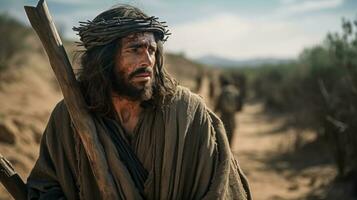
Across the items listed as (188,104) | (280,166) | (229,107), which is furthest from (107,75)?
(280,166)

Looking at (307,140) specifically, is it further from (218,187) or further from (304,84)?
(218,187)

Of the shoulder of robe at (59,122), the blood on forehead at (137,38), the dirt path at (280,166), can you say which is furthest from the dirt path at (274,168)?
the blood on forehead at (137,38)

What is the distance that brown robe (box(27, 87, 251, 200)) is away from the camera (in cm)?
233

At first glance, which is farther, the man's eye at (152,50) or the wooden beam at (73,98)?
the man's eye at (152,50)

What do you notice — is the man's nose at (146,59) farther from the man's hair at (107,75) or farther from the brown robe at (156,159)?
the brown robe at (156,159)

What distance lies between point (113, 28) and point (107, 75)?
0.27m

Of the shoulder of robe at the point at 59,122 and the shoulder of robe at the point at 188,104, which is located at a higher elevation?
the shoulder of robe at the point at 59,122

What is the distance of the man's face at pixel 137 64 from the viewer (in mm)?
2418

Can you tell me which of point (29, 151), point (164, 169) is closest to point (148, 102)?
point (164, 169)

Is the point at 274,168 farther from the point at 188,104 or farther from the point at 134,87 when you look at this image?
the point at 134,87

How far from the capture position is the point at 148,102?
2.54m

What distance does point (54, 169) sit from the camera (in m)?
2.57

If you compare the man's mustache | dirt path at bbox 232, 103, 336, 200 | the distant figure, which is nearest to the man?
the man's mustache

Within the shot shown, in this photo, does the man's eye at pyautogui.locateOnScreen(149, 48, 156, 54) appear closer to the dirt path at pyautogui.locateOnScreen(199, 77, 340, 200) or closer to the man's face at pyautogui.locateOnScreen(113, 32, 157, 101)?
the man's face at pyautogui.locateOnScreen(113, 32, 157, 101)
